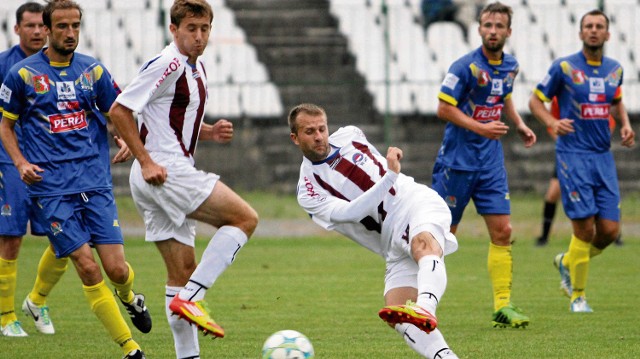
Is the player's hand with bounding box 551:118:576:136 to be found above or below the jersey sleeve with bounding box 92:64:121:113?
below

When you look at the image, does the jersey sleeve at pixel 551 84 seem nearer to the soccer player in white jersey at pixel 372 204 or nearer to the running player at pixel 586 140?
the running player at pixel 586 140

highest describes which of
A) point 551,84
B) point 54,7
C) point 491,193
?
point 54,7

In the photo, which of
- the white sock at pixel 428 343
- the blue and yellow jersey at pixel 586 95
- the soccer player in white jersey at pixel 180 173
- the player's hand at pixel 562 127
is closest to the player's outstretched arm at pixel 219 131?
the soccer player in white jersey at pixel 180 173

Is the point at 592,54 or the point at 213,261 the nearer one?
the point at 213,261

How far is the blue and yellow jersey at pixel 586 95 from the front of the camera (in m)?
9.56

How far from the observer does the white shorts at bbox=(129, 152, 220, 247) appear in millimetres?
6344

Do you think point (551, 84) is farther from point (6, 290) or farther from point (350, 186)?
point (6, 290)

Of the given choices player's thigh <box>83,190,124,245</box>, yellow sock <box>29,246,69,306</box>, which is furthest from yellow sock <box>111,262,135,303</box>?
yellow sock <box>29,246,69,306</box>

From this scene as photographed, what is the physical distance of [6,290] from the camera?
27.5ft

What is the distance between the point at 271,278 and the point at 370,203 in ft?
18.0

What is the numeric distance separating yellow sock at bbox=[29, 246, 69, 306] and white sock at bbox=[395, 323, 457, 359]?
3135 millimetres

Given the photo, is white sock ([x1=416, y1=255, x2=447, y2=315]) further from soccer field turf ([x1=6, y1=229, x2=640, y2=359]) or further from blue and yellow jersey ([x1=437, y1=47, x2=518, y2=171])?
blue and yellow jersey ([x1=437, y1=47, x2=518, y2=171])

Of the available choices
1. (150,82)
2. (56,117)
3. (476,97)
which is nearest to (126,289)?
(56,117)

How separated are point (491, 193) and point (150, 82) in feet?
11.9
